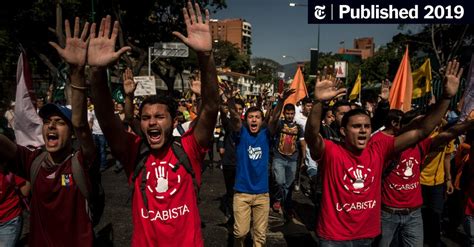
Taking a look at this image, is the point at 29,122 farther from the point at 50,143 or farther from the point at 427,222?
the point at 427,222

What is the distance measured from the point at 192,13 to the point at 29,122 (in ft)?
7.41

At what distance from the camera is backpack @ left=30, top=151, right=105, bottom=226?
2.57 metres

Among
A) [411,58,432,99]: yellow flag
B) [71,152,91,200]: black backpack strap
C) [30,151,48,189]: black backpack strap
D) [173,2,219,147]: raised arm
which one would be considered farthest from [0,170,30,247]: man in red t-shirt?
[411,58,432,99]: yellow flag

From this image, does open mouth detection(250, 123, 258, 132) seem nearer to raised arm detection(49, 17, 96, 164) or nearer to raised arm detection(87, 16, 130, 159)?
raised arm detection(87, 16, 130, 159)

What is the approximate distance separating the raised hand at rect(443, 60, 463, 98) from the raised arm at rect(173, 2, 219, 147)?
2003mm

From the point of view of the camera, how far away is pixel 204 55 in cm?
246

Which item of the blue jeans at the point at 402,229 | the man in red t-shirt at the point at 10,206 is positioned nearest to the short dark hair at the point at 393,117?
the blue jeans at the point at 402,229

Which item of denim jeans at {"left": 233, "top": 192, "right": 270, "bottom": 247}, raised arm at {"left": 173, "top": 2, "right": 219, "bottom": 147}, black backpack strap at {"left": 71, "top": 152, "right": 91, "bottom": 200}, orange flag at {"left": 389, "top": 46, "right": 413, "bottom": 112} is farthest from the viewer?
orange flag at {"left": 389, "top": 46, "right": 413, "bottom": 112}

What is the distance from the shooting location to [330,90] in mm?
2994

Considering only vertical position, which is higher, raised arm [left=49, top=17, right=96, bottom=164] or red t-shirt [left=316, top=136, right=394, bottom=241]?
raised arm [left=49, top=17, right=96, bottom=164]

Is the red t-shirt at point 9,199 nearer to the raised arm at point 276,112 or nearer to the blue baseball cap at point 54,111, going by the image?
the blue baseball cap at point 54,111

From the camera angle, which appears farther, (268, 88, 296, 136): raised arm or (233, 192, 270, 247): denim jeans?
(268, 88, 296, 136): raised arm

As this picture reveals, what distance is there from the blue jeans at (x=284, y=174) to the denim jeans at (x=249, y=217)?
184 centimetres

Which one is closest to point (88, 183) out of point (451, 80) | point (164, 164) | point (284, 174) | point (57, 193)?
→ point (57, 193)
